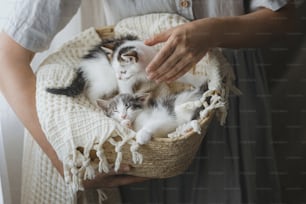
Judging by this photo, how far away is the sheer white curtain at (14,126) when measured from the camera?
527 millimetres

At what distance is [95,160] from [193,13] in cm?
23

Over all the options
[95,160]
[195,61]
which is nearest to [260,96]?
[195,61]

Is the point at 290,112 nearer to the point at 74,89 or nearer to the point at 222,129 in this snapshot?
the point at 222,129

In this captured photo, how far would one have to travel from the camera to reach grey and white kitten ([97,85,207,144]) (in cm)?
49

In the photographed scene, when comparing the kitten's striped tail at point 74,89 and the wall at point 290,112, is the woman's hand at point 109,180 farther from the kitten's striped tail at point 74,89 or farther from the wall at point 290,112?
the wall at point 290,112

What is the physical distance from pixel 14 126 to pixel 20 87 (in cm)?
8

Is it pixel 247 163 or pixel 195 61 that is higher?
pixel 195 61

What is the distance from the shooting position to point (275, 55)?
1.95 feet

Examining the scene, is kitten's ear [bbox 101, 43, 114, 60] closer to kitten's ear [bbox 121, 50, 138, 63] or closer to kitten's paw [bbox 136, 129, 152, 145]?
kitten's ear [bbox 121, 50, 138, 63]

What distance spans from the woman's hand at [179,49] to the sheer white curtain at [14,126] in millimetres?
165

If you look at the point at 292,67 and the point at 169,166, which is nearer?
the point at 169,166

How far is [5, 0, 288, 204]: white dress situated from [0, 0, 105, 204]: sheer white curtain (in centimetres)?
3

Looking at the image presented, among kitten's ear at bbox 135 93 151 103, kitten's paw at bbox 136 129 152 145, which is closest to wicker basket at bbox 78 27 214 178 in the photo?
kitten's paw at bbox 136 129 152 145

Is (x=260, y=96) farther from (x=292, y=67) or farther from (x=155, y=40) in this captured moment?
(x=155, y=40)
